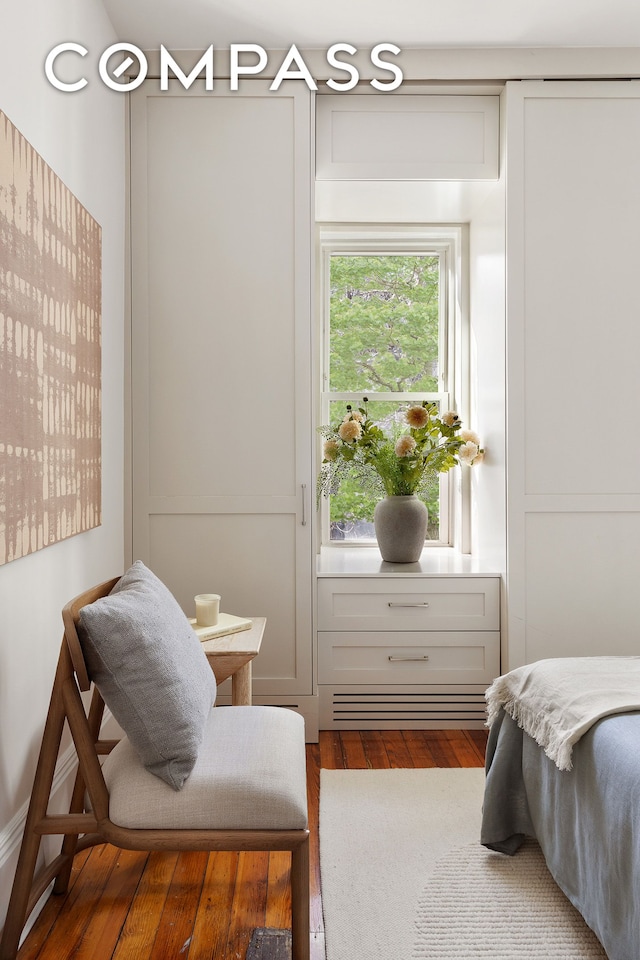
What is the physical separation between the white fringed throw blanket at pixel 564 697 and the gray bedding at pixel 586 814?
4cm

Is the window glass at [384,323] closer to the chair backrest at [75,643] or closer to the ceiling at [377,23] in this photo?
the ceiling at [377,23]

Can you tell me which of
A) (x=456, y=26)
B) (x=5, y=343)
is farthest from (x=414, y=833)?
(x=456, y=26)

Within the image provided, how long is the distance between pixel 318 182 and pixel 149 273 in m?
0.82

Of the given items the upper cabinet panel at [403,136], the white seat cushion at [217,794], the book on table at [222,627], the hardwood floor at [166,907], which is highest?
the upper cabinet panel at [403,136]

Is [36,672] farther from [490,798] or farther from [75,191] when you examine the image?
[75,191]

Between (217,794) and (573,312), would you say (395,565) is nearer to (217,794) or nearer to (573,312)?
(573,312)

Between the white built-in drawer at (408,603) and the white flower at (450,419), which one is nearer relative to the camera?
the white built-in drawer at (408,603)

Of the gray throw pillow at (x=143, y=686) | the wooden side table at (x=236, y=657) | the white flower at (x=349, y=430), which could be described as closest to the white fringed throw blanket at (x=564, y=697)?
the wooden side table at (x=236, y=657)

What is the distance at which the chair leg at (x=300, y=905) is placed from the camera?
1.46m

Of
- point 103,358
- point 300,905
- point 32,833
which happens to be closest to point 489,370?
point 103,358

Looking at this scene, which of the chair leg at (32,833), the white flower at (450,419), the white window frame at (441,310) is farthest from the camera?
the white window frame at (441,310)

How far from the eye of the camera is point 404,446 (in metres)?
3.09

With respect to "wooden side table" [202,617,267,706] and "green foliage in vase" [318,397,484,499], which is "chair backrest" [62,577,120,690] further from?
"green foliage in vase" [318,397,484,499]

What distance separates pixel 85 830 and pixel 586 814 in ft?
3.70
